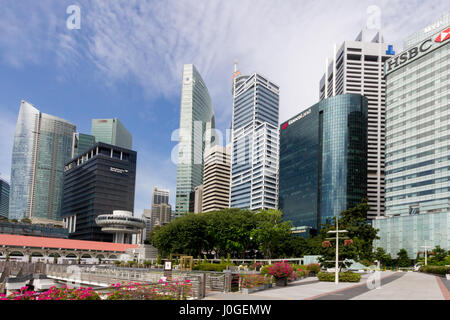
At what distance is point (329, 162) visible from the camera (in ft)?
524

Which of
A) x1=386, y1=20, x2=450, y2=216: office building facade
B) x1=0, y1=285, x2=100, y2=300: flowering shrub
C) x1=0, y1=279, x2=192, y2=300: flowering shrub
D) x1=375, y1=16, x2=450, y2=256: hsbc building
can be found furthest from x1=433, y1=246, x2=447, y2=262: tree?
x1=0, y1=285, x2=100, y2=300: flowering shrub

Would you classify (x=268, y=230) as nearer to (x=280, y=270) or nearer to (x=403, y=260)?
(x=403, y=260)

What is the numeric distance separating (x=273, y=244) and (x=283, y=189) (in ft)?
298

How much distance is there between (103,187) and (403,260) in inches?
5448

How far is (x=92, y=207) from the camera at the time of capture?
185 m

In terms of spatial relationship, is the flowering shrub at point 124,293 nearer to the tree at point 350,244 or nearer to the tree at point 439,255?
the tree at point 350,244

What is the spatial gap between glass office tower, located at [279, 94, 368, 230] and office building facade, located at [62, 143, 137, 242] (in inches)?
3352

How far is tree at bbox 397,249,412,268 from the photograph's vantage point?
110 meters

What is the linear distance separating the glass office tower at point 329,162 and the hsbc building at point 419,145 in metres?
19.7

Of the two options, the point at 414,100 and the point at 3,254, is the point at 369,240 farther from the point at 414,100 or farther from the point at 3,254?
the point at 3,254

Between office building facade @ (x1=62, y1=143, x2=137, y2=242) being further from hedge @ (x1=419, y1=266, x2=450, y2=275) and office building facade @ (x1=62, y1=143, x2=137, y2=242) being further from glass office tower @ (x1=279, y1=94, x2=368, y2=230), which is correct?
hedge @ (x1=419, y1=266, x2=450, y2=275)

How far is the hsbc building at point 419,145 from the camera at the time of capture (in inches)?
4518

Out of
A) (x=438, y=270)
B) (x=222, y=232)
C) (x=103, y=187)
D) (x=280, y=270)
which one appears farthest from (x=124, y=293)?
(x=103, y=187)
